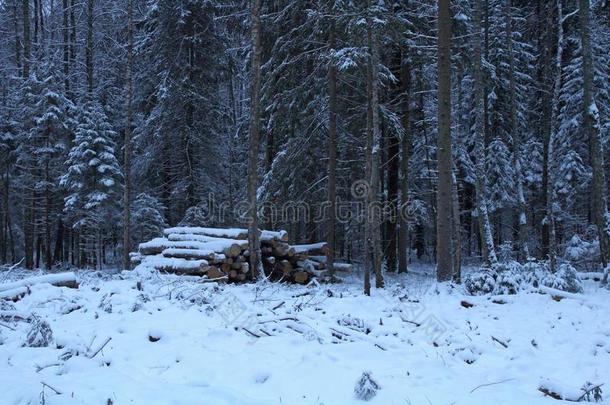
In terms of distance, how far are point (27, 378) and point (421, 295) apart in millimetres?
7847

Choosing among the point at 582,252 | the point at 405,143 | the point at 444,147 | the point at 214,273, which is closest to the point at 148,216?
the point at 214,273

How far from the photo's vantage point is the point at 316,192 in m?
16.5

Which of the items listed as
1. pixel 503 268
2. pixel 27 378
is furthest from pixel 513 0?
pixel 27 378

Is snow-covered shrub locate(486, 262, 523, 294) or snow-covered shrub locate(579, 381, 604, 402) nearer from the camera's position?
snow-covered shrub locate(579, 381, 604, 402)

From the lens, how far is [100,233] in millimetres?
22625

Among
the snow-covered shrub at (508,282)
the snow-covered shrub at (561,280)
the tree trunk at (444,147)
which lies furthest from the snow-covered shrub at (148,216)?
the snow-covered shrub at (561,280)

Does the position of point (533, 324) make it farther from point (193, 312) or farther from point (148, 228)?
point (148, 228)

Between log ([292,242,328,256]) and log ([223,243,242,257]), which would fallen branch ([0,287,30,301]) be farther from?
log ([292,242,328,256])

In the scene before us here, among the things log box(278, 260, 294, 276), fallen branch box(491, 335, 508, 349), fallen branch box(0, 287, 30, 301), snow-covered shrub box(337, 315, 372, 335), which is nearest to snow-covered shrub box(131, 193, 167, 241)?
log box(278, 260, 294, 276)

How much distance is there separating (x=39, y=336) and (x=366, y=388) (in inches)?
153

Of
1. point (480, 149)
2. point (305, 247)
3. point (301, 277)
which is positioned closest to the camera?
point (480, 149)

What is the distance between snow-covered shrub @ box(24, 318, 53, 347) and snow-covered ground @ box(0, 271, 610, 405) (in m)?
0.09

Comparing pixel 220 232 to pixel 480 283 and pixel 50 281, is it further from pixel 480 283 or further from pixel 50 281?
pixel 480 283

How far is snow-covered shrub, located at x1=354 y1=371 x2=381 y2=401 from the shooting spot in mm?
4531
